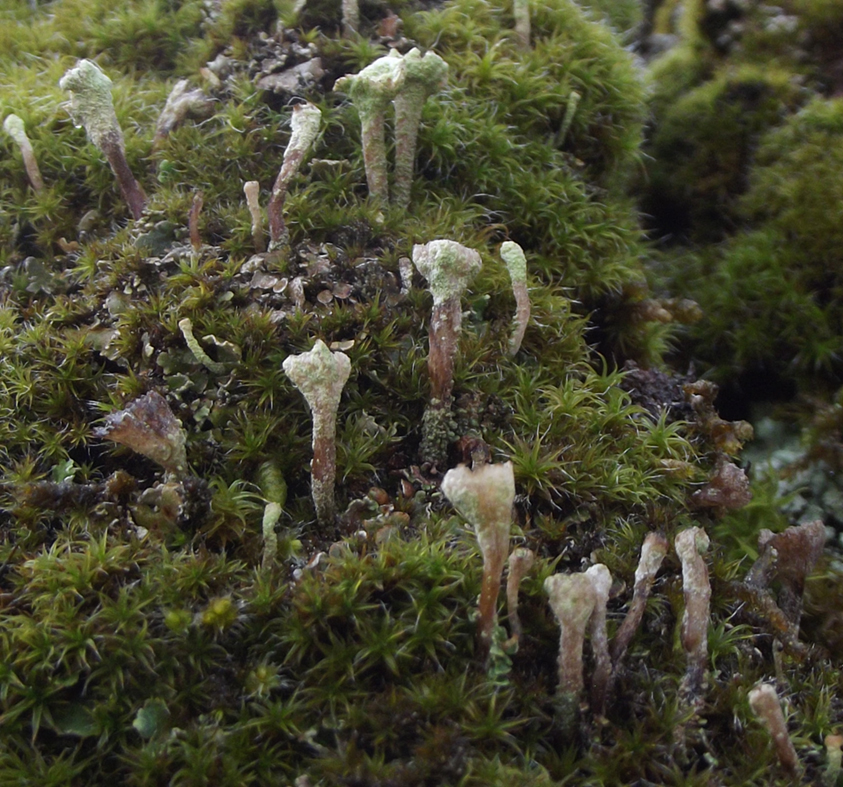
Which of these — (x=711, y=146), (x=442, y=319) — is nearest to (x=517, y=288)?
(x=442, y=319)

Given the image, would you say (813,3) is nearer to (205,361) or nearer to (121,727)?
(205,361)

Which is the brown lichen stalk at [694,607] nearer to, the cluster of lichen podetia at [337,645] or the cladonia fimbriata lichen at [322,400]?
the cluster of lichen podetia at [337,645]

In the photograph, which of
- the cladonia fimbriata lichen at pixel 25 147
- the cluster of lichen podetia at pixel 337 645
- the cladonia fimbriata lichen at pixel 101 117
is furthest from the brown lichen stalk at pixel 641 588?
the cladonia fimbriata lichen at pixel 25 147

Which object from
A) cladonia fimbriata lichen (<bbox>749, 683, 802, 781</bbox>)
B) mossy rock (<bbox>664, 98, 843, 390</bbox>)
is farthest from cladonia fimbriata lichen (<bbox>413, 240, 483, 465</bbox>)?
mossy rock (<bbox>664, 98, 843, 390</bbox>)

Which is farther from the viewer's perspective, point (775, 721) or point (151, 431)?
point (151, 431)

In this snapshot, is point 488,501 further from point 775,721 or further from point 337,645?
point 775,721
